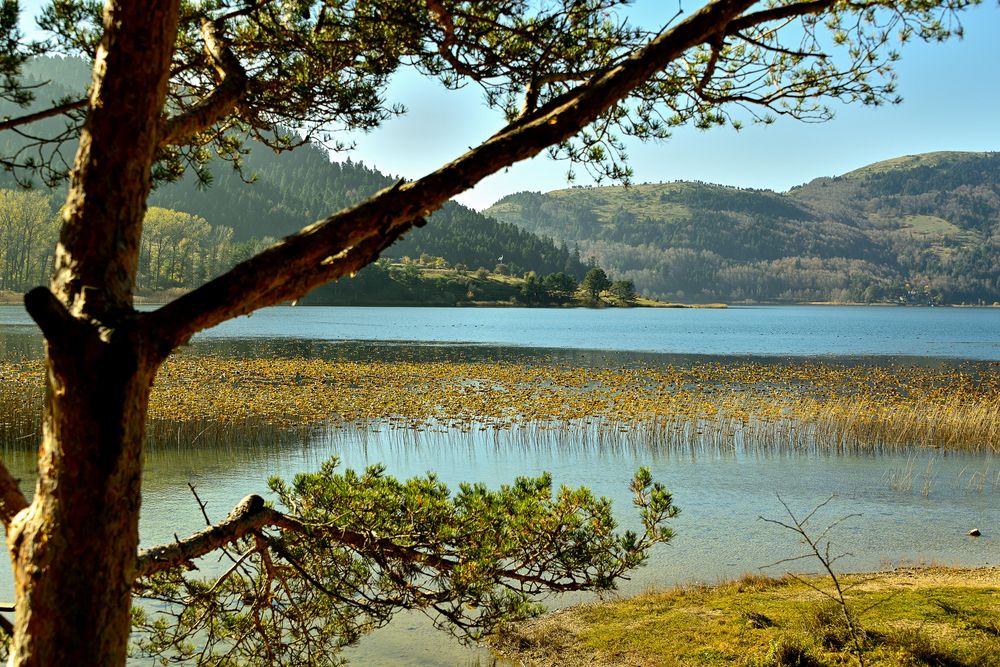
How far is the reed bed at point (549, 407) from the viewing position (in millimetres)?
16906

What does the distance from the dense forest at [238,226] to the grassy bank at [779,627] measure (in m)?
83.5

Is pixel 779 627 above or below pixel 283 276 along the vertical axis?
below

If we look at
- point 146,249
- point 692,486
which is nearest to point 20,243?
point 146,249

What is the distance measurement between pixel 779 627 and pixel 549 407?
531 inches

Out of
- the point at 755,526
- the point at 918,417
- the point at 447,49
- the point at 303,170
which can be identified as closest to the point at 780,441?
the point at 918,417

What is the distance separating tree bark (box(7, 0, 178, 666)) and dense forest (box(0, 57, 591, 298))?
87.2 meters

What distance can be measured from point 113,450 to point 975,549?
11.5 meters

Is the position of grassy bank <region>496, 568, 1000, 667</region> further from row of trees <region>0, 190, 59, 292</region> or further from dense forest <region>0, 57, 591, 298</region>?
row of trees <region>0, 190, 59, 292</region>

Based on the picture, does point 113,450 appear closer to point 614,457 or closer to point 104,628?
point 104,628

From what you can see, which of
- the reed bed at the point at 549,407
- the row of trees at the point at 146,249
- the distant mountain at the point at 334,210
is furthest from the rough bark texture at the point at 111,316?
the distant mountain at the point at 334,210

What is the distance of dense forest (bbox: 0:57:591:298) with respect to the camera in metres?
89.8

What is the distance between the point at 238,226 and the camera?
14862 cm

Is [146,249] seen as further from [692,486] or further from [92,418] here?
[92,418]

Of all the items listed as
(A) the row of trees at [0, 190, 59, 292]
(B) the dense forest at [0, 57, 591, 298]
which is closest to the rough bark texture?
(B) the dense forest at [0, 57, 591, 298]
